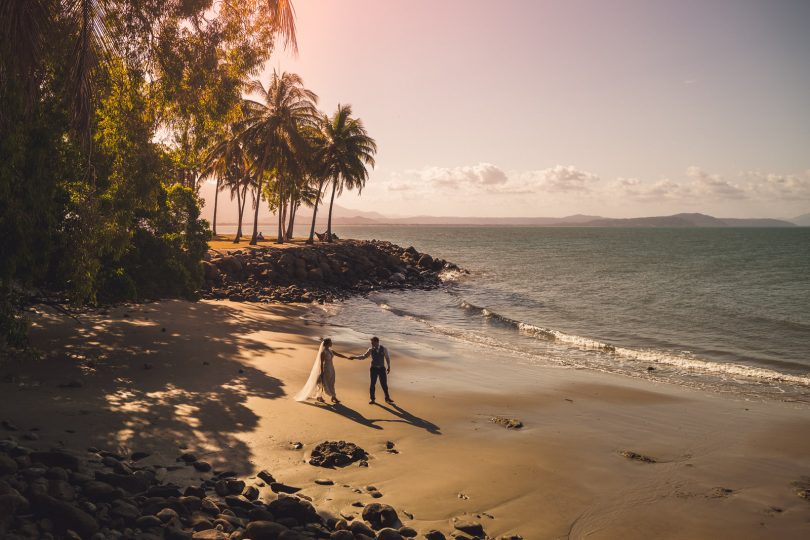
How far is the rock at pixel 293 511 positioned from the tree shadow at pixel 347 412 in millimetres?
4508

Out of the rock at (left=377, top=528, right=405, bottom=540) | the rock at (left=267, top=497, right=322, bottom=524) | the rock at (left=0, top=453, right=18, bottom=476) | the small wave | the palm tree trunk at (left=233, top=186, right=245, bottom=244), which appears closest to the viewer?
the rock at (left=0, top=453, right=18, bottom=476)

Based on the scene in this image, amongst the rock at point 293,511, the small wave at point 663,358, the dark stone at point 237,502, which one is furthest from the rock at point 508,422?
the small wave at point 663,358

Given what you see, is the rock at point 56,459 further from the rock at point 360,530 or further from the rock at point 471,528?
the rock at point 471,528

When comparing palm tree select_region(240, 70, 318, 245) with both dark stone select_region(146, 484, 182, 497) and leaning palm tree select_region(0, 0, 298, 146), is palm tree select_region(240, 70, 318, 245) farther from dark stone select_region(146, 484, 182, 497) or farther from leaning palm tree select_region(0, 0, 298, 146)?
dark stone select_region(146, 484, 182, 497)

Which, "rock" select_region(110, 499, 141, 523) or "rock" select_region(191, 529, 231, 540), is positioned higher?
"rock" select_region(110, 499, 141, 523)

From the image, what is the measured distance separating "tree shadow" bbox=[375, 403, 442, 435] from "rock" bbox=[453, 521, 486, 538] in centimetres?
401

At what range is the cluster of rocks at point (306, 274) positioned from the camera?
3203 cm

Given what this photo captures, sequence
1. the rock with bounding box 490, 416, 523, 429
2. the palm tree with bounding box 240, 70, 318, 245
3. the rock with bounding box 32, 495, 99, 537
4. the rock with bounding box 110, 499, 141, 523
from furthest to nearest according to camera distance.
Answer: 1. the palm tree with bounding box 240, 70, 318, 245
2. the rock with bounding box 490, 416, 523, 429
3. the rock with bounding box 110, 499, 141, 523
4. the rock with bounding box 32, 495, 99, 537

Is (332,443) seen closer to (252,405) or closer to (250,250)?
(252,405)

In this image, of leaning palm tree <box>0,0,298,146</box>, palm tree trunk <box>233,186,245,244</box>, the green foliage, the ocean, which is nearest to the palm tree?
palm tree trunk <box>233,186,245,244</box>

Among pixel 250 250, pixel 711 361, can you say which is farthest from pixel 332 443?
pixel 250 250

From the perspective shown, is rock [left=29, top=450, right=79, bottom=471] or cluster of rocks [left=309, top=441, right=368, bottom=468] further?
cluster of rocks [left=309, top=441, right=368, bottom=468]

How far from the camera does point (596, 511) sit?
8.38 m

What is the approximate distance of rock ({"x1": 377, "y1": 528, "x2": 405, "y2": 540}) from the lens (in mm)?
6648
